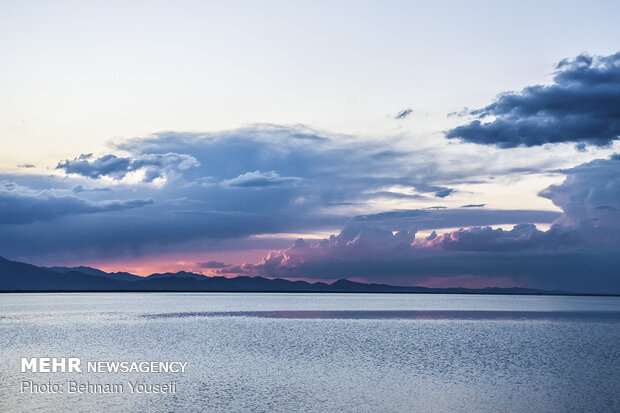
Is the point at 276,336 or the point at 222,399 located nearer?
the point at 222,399

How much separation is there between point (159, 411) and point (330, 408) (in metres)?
9.06

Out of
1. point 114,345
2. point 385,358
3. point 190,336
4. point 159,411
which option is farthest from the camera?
point 190,336

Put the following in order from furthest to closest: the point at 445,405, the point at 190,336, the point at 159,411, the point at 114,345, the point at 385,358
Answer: the point at 190,336, the point at 114,345, the point at 385,358, the point at 445,405, the point at 159,411

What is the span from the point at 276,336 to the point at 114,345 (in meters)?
21.4

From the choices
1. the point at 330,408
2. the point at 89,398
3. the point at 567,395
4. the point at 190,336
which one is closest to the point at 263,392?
the point at 330,408

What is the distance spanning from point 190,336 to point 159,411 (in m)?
42.8

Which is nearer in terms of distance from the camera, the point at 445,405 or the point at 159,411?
the point at 159,411

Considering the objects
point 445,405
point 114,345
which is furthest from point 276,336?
point 445,405

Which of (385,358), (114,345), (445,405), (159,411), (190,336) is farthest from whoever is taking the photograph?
(190,336)

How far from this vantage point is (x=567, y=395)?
35.1 m

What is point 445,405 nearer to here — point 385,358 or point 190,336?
point 385,358

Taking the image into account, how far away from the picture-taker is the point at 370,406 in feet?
104

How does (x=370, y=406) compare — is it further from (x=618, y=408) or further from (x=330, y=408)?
(x=618, y=408)

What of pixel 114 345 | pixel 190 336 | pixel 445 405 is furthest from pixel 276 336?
pixel 445 405
